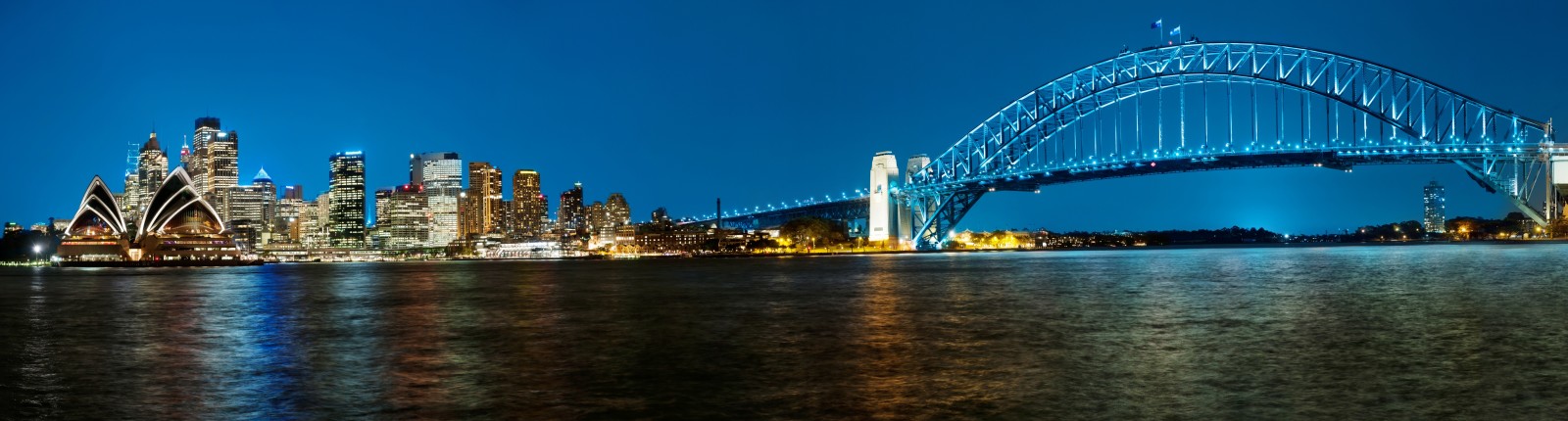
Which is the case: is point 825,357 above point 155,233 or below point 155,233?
below

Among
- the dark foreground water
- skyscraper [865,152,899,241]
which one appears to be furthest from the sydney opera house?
the dark foreground water

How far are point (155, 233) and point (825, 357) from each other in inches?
5300

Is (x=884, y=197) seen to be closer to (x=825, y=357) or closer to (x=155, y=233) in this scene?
(x=155, y=233)

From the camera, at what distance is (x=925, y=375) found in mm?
14977

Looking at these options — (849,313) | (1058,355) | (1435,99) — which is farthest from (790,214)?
(1058,355)

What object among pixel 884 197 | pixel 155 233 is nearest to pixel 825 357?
pixel 884 197

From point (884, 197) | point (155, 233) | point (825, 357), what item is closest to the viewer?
point (825, 357)

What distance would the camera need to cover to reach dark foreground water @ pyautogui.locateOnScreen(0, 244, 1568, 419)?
41.7ft

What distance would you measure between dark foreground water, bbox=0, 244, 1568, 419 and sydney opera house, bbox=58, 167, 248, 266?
10719 centimetres

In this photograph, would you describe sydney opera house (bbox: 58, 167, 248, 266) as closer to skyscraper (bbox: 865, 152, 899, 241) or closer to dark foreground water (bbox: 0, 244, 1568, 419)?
skyscraper (bbox: 865, 152, 899, 241)

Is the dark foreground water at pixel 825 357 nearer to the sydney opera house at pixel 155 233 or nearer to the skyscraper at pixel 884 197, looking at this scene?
the skyscraper at pixel 884 197

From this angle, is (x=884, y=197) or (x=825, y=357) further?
(x=884, y=197)

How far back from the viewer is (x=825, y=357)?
17.6 meters

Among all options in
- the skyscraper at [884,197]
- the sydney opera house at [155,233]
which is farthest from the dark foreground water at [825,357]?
the sydney opera house at [155,233]
